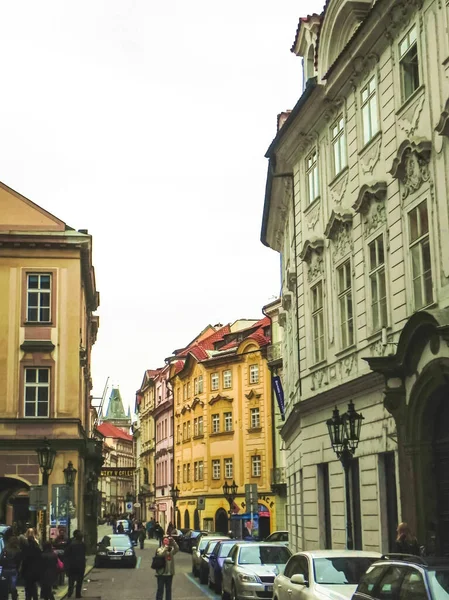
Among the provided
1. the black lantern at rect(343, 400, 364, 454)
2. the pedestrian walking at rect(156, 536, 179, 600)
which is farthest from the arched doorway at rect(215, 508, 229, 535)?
the black lantern at rect(343, 400, 364, 454)

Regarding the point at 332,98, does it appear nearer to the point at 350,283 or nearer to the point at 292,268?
the point at 350,283

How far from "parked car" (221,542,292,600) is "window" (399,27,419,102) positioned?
1099 centimetres

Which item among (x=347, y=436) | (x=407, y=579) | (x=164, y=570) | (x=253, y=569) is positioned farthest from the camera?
(x=164, y=570)

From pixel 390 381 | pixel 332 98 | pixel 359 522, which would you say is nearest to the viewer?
pixel 390 381

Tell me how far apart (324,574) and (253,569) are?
735cm

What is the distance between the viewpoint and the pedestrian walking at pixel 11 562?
68.0ft

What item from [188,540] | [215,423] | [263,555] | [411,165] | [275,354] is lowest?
[188,540]

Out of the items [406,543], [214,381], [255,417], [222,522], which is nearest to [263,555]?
[406,543]

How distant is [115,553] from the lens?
43125 millimetres

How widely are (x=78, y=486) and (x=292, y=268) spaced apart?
21.4 m

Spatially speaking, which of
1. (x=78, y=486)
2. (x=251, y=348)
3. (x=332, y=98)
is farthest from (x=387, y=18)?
(x=251, y=348)

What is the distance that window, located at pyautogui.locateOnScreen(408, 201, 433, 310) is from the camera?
19.5 m

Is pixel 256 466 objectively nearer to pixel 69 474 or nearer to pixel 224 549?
pixel 69 474

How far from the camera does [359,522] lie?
23.8m
